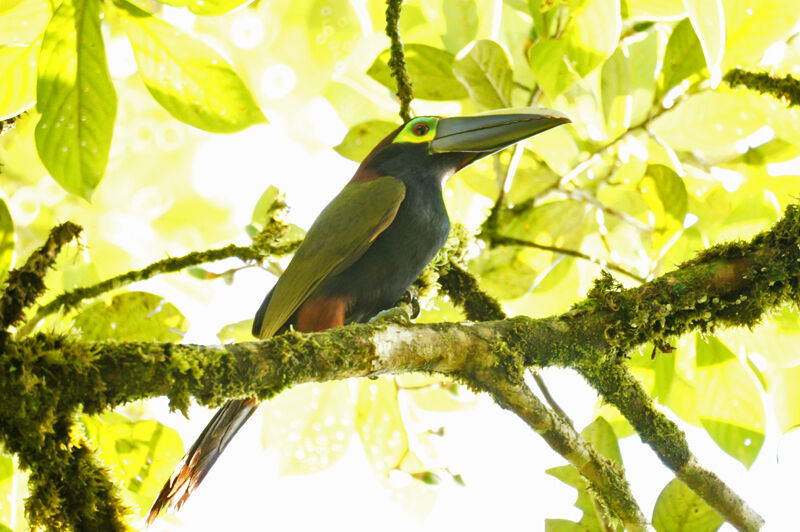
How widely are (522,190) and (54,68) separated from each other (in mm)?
2055

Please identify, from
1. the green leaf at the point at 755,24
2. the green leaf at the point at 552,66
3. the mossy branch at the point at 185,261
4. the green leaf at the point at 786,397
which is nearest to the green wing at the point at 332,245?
the mossy branch at the point at 185,261

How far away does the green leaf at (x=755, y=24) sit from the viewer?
2.61 meters

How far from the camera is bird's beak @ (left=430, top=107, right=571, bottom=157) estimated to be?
2.97 m

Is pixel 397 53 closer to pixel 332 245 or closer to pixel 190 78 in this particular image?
pixel 332 245

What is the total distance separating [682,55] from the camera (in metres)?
2.99

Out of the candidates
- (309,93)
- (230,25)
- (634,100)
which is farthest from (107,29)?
(634,100)

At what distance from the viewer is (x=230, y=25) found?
4359mm

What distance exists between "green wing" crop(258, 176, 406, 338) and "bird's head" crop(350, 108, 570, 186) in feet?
0.69

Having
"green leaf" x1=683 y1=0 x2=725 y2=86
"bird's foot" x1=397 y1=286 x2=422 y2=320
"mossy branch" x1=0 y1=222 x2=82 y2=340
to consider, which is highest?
"green leaf" x1=683 y1=0 x2=725 y2=86

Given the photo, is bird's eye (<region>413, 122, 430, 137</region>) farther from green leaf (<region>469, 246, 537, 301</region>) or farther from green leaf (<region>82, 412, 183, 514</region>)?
green leaf (<region>82, 412, 183, 514</region>)

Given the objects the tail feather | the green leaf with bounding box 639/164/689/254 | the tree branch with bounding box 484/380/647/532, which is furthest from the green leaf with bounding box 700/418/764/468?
the tail feather

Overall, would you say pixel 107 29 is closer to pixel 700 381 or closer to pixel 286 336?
pixel 286 336

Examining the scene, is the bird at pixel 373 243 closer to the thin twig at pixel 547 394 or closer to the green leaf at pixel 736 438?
the thin twig at pixel 547 394

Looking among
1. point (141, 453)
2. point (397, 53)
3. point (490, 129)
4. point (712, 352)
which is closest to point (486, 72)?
point (490, 129)
